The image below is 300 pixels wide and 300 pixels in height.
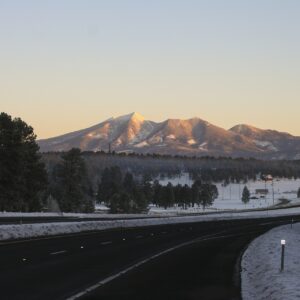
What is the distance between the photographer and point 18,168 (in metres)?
74.7

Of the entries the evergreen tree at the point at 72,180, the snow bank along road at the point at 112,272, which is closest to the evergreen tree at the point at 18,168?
the evergreen tree at the point at 72,180

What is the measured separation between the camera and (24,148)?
76.1 meters

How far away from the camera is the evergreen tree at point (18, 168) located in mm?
73688

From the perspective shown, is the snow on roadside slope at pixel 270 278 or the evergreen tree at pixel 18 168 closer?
the snow on roadside slope at pixel 270 278

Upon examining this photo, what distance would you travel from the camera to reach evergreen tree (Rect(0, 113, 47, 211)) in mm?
Answer: 73688

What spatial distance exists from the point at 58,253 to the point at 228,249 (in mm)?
9073

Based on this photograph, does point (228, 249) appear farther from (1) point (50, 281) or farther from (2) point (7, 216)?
(2) point (7, 216)

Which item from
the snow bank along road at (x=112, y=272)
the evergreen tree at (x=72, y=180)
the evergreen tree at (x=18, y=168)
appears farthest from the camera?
the evergreen tree at (x=72, y=180)

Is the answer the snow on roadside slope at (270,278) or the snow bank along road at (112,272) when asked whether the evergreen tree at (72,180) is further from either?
the snow on roadside slope at (270,278)

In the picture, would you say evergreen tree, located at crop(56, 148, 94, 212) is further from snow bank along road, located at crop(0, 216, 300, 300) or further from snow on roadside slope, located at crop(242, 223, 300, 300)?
snow on roadside slope, located at crop(242, 223, 300, 300)

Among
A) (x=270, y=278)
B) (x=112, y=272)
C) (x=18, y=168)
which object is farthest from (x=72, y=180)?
(x=270, y=278)

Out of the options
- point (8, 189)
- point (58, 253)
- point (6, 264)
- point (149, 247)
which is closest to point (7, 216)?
point (8, 189)

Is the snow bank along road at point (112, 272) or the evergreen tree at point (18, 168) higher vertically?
the evergreen tree at point (18, 168)

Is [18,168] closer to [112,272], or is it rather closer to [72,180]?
[72,180]
